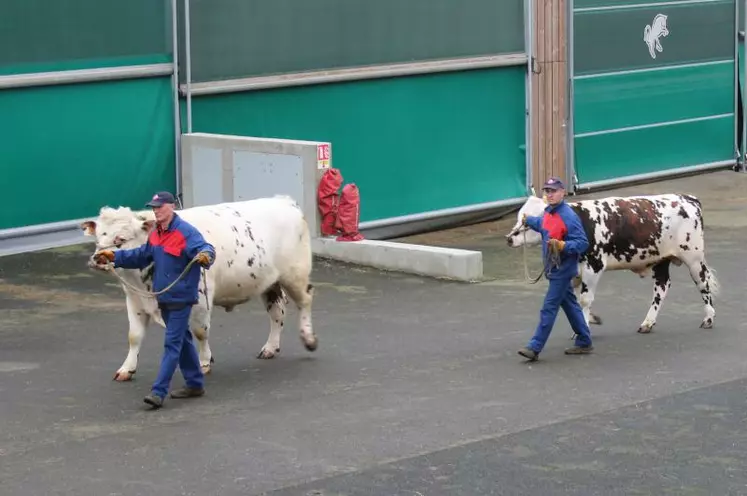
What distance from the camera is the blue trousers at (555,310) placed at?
13328mm

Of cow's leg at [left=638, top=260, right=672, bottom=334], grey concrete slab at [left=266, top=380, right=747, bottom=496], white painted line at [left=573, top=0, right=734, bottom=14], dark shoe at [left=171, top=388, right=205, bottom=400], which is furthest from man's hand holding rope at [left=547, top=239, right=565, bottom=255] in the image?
white painted line at [left=573, top=0, right=734, bottom=14]

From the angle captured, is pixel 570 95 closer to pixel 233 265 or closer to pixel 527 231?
pixel 527 231

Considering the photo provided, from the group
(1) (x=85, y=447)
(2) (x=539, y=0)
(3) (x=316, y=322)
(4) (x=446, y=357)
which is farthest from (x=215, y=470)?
(2) (x=539, y=0)

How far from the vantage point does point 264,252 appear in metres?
13.4

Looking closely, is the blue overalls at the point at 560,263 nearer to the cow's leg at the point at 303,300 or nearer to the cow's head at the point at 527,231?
the cow's head at the point at 527,231

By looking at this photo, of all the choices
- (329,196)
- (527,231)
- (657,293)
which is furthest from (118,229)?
(329,196)

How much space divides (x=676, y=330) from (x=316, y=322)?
3593 mm

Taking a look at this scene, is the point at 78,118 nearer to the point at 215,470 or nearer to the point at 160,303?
the point at 160,303

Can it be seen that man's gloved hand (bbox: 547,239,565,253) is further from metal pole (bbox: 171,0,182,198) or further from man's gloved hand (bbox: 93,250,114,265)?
metal pole (bbox: 171,0,182,198)

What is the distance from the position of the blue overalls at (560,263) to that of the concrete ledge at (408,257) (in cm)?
422

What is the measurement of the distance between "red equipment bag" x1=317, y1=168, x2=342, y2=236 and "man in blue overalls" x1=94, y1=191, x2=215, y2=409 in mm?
6851

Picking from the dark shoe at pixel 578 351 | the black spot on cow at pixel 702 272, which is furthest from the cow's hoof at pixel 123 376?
the black spot on cow at pixel 702 272

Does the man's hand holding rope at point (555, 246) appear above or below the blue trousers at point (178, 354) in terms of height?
above

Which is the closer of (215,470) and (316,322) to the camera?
(215,470)
